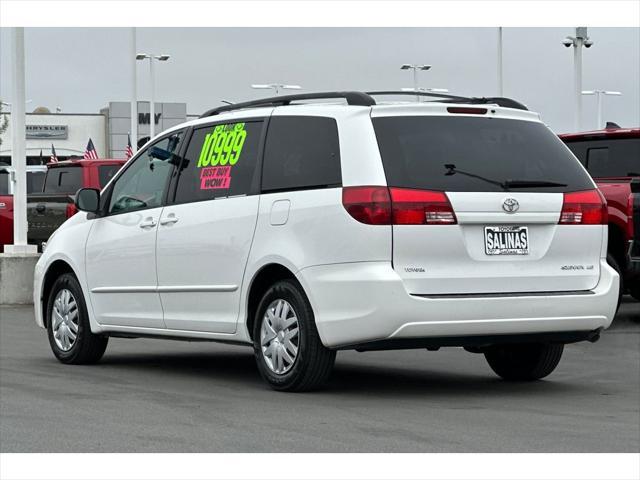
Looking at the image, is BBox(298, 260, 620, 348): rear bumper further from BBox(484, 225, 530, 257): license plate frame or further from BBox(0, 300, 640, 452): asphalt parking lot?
BBox(0, 300, 640, 452): asphalt parking lot

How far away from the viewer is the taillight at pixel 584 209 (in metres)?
9.11

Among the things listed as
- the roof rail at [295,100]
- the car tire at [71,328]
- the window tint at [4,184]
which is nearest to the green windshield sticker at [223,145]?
the roof rail at [295,100]

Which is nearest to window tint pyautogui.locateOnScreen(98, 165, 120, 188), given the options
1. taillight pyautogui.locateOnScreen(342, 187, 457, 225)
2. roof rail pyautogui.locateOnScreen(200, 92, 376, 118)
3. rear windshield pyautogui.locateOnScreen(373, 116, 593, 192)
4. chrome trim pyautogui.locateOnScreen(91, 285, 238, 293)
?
chrome trim pyautogui.locateOnScreen(91, 285, 238, 293)

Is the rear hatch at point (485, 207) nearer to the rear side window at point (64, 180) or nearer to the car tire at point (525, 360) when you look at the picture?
the car tire at point (525, 360)

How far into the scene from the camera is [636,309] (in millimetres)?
17453

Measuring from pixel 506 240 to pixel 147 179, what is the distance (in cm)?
316

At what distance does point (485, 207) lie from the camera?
8.74 m

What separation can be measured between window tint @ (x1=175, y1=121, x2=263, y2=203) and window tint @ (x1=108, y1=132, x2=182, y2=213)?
0.78ft

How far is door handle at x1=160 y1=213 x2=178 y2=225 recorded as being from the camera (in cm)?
1019

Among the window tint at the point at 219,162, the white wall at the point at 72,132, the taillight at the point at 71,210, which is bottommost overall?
the taillight at the point at 71,210

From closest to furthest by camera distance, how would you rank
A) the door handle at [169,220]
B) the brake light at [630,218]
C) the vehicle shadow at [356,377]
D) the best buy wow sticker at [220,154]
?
1. the vehicle shadow at [356,377]
2. the best buy wow sticker at [220,154]
3. the door handle at [169,220]
4. the brake light at [630,218]

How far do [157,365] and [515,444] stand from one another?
4.94m

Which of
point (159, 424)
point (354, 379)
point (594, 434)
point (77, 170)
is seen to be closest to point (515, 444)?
point (594, 434)

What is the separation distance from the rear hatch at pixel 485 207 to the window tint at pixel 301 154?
0.34 metres
